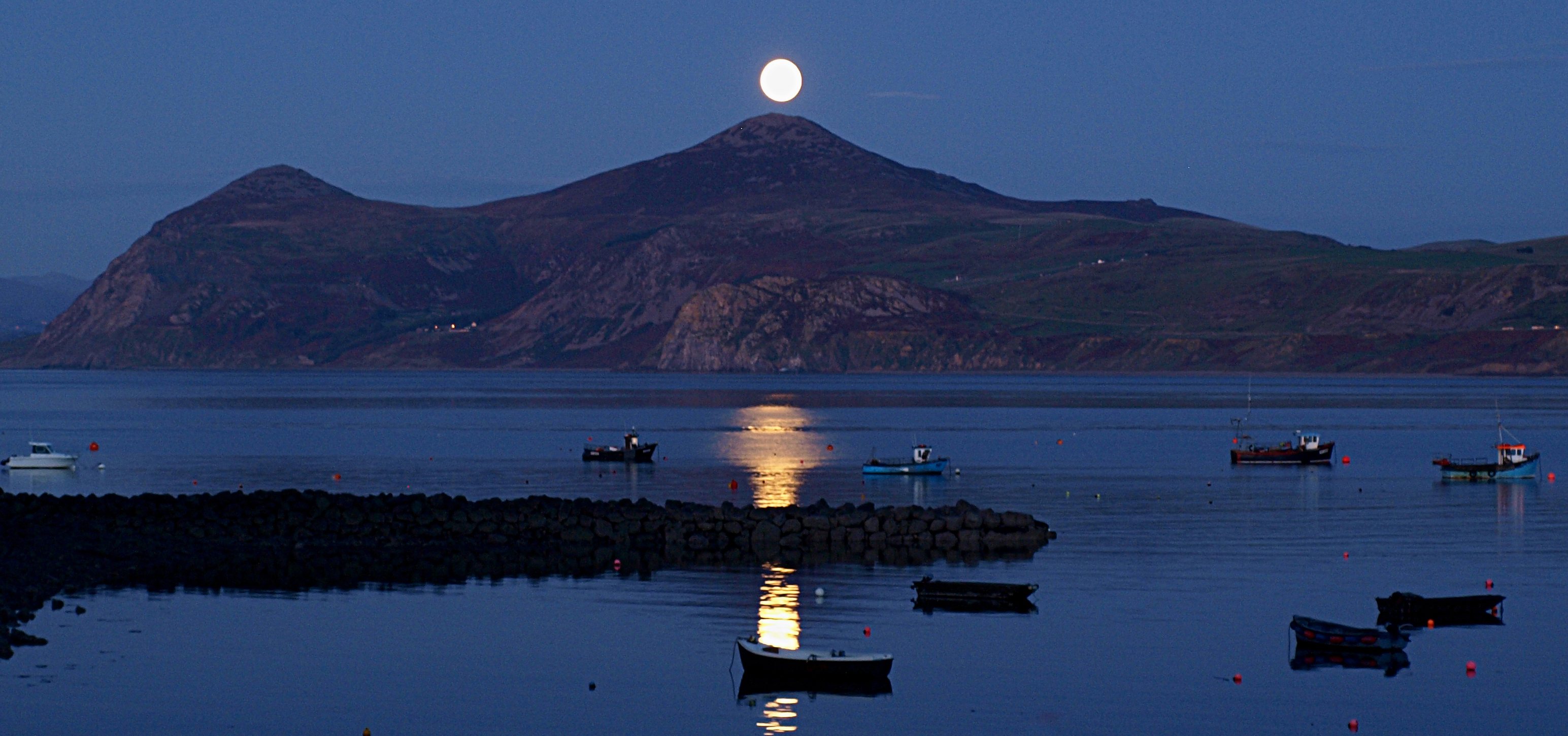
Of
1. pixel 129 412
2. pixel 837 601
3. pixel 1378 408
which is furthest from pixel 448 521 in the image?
pixel 1378 408

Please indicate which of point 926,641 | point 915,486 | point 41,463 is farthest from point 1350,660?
point 41,463

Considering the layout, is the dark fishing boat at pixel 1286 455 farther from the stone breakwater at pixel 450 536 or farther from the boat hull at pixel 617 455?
the stone breakwater at pixel 450 536

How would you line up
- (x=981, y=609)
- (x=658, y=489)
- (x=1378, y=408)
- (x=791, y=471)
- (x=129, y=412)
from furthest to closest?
1. (x=1378, y=408)
2. (x=129, y=412)
3. (x=791, y=471)
4. (x=658, y=489)
5. (x=981, y=609)

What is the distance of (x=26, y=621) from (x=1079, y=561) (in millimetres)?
27348

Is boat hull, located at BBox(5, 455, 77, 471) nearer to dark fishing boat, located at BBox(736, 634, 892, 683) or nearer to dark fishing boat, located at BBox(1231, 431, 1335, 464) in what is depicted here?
dark fishing boat, located at BBox(1231, 431, 1335, 464)

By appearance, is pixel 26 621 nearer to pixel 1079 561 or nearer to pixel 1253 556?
pixel 1079 561

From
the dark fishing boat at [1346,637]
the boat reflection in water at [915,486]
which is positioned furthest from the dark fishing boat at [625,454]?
the dark fishing boat at [1346,637]

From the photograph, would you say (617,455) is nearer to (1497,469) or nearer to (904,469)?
(904,469)

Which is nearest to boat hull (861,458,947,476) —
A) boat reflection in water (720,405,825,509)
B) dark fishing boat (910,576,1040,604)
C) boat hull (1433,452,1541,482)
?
boat reflection in water (720,405,825,509)

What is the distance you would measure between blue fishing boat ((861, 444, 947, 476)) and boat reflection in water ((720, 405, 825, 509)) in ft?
A: 11.7

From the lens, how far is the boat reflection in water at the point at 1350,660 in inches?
1329

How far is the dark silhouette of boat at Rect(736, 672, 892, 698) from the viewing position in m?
31.5

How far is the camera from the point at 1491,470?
8644 centimetres

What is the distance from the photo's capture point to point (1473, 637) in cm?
3706
